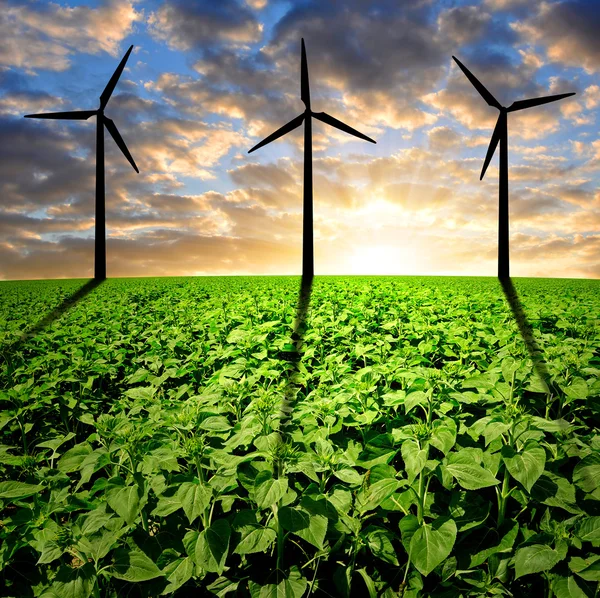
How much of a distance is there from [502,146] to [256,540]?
3158cm

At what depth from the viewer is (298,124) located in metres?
27.0

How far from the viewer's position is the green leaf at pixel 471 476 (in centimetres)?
259

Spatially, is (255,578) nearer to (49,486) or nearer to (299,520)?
(299,520)

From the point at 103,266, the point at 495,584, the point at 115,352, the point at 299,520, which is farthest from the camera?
the point at 103,266

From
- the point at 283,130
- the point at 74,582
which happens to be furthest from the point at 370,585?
the point at 283,130

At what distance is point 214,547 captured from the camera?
2475 millimetres

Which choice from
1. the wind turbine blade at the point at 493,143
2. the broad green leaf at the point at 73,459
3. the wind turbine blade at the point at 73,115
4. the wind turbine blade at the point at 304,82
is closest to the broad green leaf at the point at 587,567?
the broad green leaf at the point at 73,459

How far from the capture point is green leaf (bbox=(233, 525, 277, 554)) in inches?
96.3

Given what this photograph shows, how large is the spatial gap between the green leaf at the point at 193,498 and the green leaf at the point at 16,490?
0.94 metres

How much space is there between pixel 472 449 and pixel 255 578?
1.58 meters

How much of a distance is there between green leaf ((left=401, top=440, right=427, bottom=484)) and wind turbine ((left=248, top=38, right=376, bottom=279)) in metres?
24.2

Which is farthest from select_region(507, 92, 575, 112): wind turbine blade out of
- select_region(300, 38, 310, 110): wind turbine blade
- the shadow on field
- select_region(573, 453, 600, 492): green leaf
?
select_region(573, 453, 600, 492): green leaf

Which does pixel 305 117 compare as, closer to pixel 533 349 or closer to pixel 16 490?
pixel 533 349

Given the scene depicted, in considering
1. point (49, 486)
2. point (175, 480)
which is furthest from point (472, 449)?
point (49, 486)
